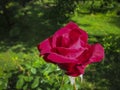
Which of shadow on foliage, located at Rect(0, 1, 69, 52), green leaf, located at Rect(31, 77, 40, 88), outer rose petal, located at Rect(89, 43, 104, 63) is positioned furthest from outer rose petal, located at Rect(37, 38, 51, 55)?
shadow on foliage, located at Rect(0, 1, 69, 52)

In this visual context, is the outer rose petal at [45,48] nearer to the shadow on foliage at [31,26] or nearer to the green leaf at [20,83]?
the green leaf at [20,83]

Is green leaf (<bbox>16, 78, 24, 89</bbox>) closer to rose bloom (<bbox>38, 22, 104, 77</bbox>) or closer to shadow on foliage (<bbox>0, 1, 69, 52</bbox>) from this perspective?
rose bloom (<bbox>38, 22, 104, 77</bbox>)

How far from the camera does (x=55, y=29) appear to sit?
10.5 metres

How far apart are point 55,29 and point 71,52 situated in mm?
8930

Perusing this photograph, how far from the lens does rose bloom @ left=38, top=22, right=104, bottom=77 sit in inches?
62.5

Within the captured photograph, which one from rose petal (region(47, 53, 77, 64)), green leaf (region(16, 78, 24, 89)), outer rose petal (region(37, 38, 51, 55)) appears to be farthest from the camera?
green leaf (region(16, 78, 24, 89))

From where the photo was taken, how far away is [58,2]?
9.14 metres

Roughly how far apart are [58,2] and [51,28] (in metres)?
1.75

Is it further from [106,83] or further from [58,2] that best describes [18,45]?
[106,83]

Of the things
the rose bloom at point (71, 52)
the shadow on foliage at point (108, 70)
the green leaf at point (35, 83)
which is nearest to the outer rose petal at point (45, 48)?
the rose bloom at point (71, 52)

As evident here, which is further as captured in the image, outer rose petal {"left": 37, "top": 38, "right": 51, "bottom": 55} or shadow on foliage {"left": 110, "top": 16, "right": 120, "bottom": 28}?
shadow on foliage {"left": 110, "top": 16, "right": 120, "bottom": 28}

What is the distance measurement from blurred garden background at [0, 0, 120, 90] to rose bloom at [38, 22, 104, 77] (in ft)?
7.04

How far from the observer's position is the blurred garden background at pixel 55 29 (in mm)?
6996

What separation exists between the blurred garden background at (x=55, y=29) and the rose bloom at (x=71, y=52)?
215cm
